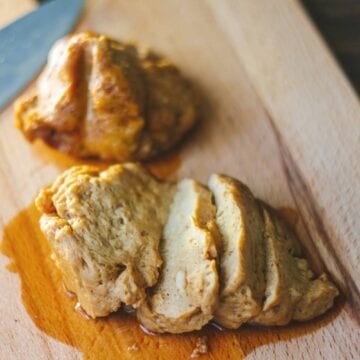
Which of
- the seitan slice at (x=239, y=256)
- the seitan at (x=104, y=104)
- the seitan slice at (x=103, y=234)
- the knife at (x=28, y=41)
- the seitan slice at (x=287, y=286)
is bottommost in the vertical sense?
the seitan slice at (x=287, y=286)

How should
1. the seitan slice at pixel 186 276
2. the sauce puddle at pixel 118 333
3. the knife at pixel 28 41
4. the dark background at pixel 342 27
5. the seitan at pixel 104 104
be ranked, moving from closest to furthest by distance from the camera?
the seitan slice at pixel 186 276
the sauce puddle at pixel 118 333
the seitan at pixel 104 104
the knife at pixel 28 41
the dark background at pixel 342 27

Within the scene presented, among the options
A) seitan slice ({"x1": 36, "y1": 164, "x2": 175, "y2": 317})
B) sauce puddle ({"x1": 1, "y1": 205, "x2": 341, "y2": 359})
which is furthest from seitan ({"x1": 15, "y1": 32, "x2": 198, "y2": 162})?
sauce puddle ({"x1": 1, "y1": 205, "x2": 341, "y2": 359})

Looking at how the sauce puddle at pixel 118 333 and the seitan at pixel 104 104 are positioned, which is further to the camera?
the seitan at pixel 104 104

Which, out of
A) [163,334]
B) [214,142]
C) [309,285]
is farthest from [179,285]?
[214,142]

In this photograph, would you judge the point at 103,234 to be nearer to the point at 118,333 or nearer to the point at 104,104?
the point at 118,333

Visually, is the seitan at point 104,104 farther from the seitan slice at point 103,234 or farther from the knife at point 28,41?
the seitan slice at point 103,234

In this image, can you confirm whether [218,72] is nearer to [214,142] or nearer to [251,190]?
[214,142]

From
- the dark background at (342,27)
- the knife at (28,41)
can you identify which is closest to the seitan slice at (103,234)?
the knife at (28,41)
